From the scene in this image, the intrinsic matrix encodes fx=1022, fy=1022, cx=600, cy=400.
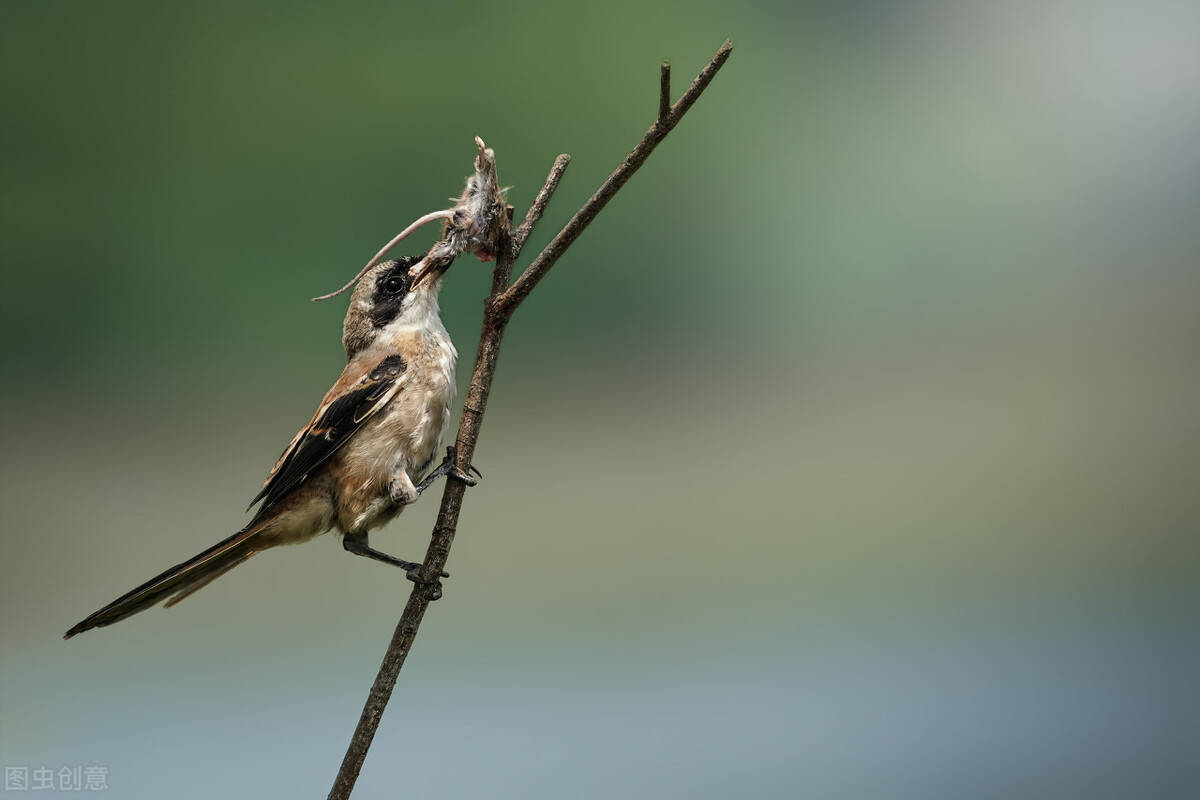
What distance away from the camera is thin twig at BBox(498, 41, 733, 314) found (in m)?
1.35

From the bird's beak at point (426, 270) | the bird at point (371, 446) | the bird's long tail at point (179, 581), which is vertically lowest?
the bird's long tail at point (179, 581)

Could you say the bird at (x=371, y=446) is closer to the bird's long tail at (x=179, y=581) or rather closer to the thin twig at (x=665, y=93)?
the bird's long tail at (x=179, y=581)

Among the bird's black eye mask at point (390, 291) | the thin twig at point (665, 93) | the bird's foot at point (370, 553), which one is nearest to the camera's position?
the thin twig at point (665, 93)

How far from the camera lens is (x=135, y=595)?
147 cm

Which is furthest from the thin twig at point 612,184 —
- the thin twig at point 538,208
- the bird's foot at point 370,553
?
the bird's foot at point 370,553

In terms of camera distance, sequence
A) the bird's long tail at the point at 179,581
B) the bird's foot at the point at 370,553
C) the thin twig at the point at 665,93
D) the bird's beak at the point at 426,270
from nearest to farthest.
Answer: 1. the thin twig at the point at 665,93
2. the bird's long tail at the point at 179,581
3. the bird's foot at the point at 370,553
4. the bird's beak at the point at 426,270

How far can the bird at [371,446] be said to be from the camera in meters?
→ 1.80

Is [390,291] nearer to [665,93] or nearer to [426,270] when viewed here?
[426,270]

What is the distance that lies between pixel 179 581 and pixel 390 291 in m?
0.66

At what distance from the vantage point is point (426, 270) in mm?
1868

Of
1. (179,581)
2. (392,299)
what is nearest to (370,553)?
(179,581)

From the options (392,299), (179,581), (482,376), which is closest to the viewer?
(482,376)

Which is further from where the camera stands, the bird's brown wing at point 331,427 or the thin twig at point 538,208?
the bird's brown wing at point 331,427

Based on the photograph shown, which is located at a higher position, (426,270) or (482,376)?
(426,270)
